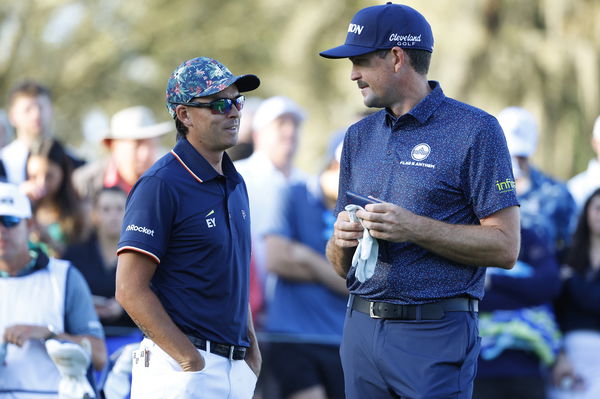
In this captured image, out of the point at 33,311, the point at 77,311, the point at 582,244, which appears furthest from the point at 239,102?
the point at 582,244

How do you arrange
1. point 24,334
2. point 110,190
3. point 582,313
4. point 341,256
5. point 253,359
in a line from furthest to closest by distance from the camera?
point 110,190, point 582,313, point 24,334, point 253,359, point 341,256

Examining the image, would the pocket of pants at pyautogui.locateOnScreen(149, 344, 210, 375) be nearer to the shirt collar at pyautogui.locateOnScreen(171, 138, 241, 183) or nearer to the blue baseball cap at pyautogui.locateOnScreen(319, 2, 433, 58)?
the shirt collar at pyautogui.locateOnScreen(171, 138, 241, 183)

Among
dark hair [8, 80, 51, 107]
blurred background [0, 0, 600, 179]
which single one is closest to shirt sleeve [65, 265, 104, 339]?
dark hair [8, 80, 51, 107]

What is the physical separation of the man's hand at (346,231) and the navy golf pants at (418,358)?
1.11ft

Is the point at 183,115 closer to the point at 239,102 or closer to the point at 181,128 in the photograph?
the point at 181,128

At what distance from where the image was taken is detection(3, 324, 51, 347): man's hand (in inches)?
226

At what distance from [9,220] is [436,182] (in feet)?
8.71

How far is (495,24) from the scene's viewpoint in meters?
13.9

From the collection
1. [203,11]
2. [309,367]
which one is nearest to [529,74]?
[309,367]

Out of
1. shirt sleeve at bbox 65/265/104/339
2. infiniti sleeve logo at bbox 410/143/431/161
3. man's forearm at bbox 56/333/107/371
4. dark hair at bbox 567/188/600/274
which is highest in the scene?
infiniti sleeve logo at bbox 410/143/431/161

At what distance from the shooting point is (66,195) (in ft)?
26.8

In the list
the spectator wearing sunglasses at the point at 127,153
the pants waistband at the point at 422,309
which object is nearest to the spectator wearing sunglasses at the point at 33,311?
the pants waistband at the point at 422,309

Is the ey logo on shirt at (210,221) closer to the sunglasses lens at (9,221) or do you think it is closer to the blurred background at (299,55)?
the sunglasses lens at (9,221)

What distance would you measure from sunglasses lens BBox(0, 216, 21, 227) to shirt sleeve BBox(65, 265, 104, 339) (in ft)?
1.36
